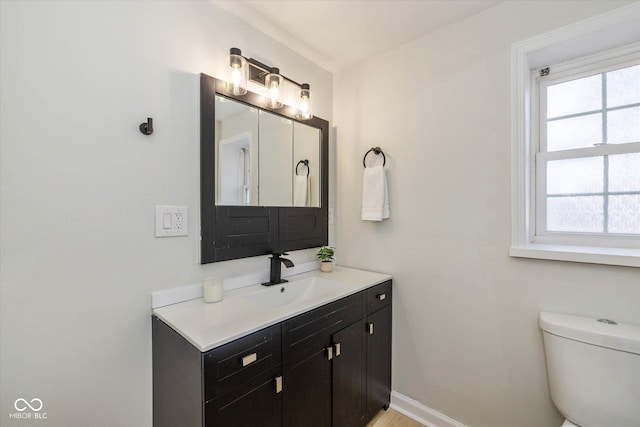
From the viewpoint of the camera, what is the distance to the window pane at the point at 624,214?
3.99 feet

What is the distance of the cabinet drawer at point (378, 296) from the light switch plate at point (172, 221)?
1048 millimetres

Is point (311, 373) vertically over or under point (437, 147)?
under

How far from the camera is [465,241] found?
1519 mm

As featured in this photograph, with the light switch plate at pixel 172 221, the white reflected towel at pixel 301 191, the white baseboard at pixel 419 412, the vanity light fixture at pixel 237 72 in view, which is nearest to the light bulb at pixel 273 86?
the vanity light fixture at pixel 237 72

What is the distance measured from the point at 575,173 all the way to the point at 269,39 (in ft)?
5.96

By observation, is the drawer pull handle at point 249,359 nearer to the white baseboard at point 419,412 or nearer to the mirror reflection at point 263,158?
the mirror reflection at point 263,158

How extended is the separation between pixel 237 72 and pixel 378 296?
148 centimetres

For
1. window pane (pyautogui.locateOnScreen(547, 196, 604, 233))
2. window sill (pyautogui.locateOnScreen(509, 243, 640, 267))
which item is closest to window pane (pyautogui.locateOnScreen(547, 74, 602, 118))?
→ window pane (pyautogui.locateOnScreen(547, 196, 604, 233))

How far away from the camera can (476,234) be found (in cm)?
148

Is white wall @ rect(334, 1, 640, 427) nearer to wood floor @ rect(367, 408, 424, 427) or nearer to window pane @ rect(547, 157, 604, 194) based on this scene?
wood floor @ rect(367, 408, 424, 427)

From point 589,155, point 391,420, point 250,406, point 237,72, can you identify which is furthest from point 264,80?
point 391,420

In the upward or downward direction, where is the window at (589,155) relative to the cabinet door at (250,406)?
upward

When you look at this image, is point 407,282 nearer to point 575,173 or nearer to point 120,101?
point 575,173

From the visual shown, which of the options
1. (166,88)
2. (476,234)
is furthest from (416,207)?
(166,88)
